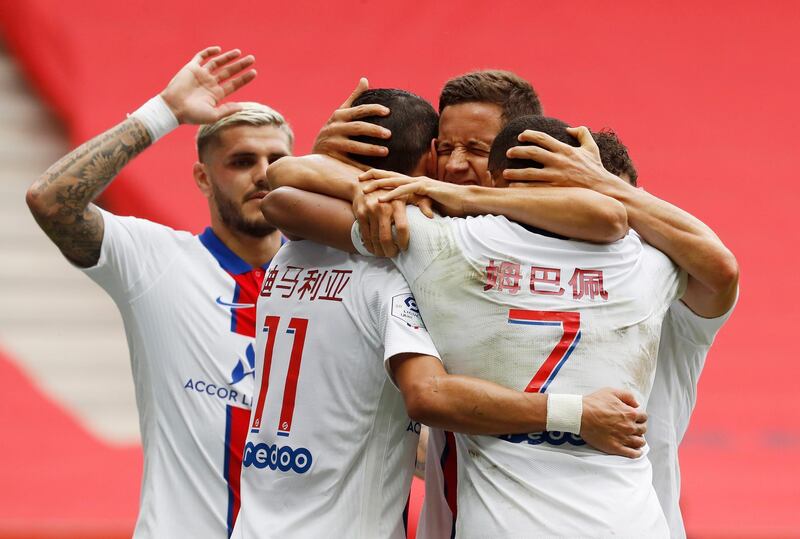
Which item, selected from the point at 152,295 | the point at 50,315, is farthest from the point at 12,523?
the point at 152,295

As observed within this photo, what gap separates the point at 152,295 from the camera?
3.77m

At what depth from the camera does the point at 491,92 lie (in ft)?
10.3

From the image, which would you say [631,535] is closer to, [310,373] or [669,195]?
[310,373]

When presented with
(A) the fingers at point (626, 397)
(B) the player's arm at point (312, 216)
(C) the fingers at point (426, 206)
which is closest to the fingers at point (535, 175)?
(C) the fingers at point (426, 206)

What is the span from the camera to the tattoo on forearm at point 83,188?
3588 mm

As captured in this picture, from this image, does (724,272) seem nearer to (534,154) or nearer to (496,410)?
(534,154)

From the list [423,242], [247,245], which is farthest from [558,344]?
[247,245]

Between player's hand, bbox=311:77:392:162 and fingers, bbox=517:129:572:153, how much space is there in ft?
1.20

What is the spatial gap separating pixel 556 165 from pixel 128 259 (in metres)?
1.71

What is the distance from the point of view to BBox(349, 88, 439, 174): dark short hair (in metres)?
2.90

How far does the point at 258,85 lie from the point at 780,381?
3.89m

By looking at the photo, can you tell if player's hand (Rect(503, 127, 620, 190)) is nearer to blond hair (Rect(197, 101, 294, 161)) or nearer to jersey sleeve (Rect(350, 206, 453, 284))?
jersey sleeve (Rect(350, 206, 453, 284))

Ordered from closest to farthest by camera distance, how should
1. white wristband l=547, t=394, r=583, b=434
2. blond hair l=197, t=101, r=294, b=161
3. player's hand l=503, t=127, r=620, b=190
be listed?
white wristband l=547, t=394, r=583, b=434 → player's hand l=503, t=127, r=620, b=190 → blond hair l=197, t=101, r=294, b=161

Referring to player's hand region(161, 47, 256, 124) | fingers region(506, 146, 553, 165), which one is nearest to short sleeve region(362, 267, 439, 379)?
fingers region(506, 146, 553, 165)
